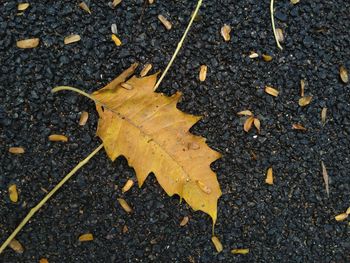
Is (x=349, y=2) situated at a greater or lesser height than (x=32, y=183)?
greater

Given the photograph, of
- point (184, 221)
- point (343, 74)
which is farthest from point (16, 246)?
point (343, 74)

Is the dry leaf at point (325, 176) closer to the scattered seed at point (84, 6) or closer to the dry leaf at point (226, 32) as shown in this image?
the dry leaf at point (226, 32)

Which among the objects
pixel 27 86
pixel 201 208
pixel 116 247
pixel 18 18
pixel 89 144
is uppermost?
pixel 18 18

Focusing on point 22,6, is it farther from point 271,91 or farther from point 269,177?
point 269,177

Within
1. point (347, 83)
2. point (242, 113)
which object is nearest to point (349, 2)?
point (347, 83)

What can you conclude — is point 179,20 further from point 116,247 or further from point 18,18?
point 116,247

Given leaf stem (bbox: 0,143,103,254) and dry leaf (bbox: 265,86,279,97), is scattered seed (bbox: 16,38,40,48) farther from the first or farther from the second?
dry leaf (bbox: 265,86,279,97)
